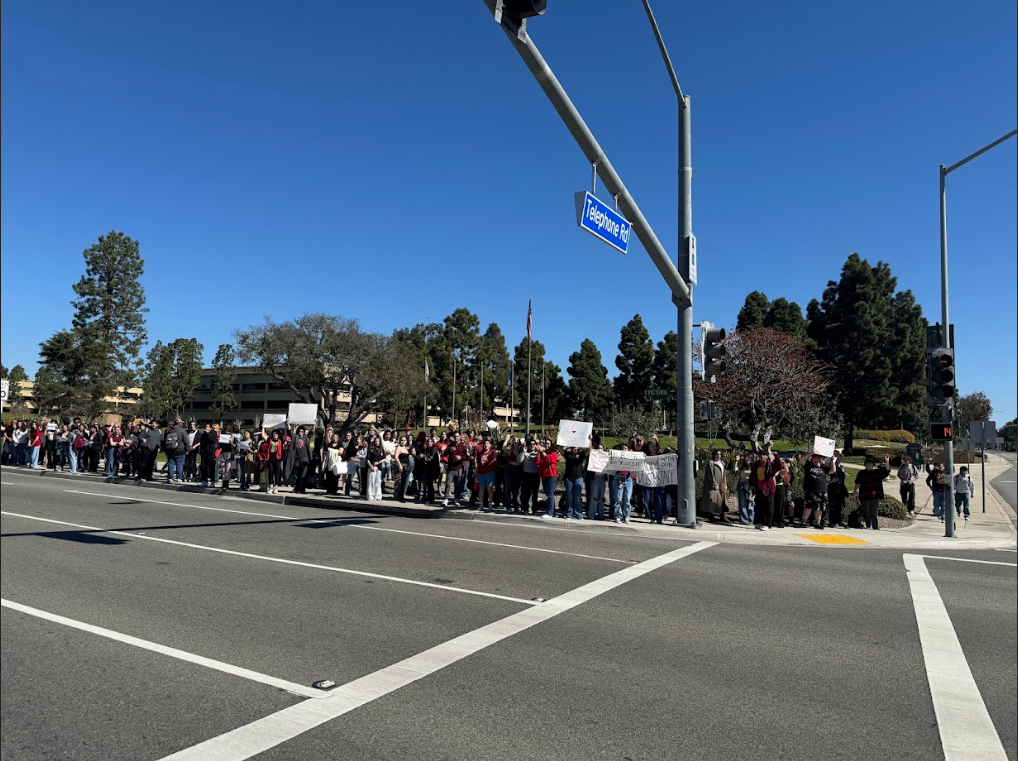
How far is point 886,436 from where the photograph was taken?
62531 mm

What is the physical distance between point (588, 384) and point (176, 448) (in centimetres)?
5960

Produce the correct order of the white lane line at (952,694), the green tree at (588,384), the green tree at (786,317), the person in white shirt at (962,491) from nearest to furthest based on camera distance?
the white lane line at (952,694)
the person in white shirt at (962,491)
the green tree at (786,317)
the green tree at (588,384)

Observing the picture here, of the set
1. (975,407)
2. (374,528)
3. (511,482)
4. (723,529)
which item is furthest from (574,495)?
(975,407)

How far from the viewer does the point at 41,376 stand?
59500 millimetres

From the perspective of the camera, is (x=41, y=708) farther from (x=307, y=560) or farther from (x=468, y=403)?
(x=468, y=403)

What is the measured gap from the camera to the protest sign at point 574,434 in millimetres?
15711

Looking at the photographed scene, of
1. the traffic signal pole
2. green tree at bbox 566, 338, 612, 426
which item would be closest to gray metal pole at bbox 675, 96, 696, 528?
the traffic signal pole

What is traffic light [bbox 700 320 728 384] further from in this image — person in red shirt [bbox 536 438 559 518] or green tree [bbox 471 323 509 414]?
green tree [bbox 471 323 509 414]

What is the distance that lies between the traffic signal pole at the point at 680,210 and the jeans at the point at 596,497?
1763 mm

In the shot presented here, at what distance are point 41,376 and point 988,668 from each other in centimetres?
6975

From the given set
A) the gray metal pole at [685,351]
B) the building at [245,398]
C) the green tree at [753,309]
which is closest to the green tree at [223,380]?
the building at [245,398]

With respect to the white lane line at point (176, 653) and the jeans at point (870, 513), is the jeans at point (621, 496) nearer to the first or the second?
the jeans at point (870, 513)

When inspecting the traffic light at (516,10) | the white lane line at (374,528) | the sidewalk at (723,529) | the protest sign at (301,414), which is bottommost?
the sidewalk at (723,529)

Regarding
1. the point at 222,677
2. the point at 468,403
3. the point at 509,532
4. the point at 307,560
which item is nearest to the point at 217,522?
the point at 307,560
